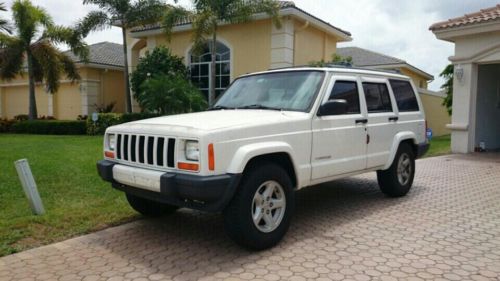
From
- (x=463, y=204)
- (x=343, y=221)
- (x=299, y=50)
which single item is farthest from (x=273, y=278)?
(x=299, y=50)

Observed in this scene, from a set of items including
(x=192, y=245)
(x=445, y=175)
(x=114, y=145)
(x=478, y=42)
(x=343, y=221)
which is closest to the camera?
(x=192, y=245)

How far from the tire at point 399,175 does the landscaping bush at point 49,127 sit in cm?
1703

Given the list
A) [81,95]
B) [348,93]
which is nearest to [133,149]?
[348,93]

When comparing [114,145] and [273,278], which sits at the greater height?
[114,145]

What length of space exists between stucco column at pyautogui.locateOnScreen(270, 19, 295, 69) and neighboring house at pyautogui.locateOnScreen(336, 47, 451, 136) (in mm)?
4356

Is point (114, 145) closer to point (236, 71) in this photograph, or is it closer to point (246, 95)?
point (246, 95)

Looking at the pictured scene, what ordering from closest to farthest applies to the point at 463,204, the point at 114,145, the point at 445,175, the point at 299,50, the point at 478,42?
the point at 114,145, the point at 463,204, the point at 445,175, the point at 478,42, the point at 299,50

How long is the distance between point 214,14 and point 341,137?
42.2 feet

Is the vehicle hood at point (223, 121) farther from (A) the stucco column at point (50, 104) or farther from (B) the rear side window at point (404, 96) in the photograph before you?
(A) the stucco column at point (50, 104)

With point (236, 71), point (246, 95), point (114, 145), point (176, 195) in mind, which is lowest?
point (176, 195)

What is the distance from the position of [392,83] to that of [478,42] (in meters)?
7.41

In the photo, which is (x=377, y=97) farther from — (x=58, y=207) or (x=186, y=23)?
(x=186, y=23)

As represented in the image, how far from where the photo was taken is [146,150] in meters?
4.45

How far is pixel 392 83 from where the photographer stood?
6.76 meters
